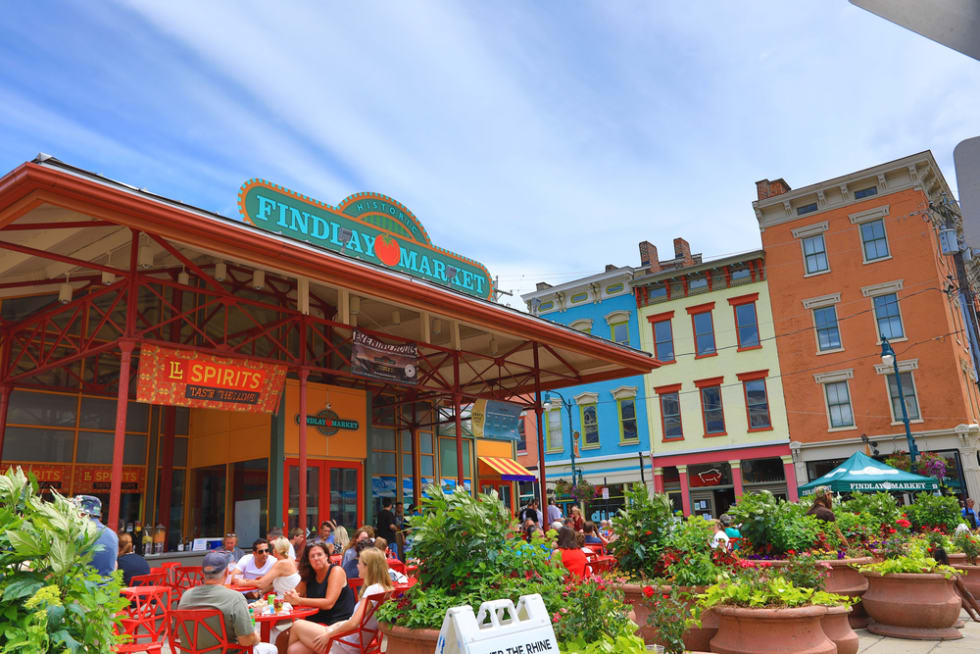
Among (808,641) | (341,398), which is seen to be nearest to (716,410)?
(341,398)

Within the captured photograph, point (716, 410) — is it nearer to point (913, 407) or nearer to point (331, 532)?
point (913, 407)

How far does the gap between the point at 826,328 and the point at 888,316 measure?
2.48 metres

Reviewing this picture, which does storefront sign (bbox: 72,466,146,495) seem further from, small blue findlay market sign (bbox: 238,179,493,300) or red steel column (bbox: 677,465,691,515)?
red steel column (bbox: 677,465,691,515)

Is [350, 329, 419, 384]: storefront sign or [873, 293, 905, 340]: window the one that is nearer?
[350, 329, 419, 384]: storefront sign

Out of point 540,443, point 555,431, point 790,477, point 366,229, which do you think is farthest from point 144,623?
point 555,431

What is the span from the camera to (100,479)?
17062mm

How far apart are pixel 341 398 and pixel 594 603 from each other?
14.8m

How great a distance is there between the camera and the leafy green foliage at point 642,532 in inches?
333

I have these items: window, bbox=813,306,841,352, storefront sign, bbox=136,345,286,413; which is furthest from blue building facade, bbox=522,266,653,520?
storefront sign, bbox=136,345,286,413

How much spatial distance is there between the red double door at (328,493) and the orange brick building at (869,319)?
20.9 m

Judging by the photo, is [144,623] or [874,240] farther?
[874,240]

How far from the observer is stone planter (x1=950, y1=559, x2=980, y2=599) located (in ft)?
34.3

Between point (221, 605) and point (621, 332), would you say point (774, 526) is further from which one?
point (621, 332)

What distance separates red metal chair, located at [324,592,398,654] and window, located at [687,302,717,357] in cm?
3028
